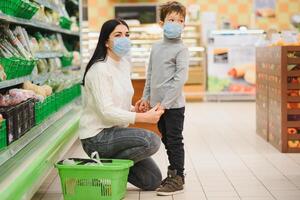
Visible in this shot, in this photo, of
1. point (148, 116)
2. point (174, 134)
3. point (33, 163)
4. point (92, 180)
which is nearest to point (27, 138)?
point (33, 163)

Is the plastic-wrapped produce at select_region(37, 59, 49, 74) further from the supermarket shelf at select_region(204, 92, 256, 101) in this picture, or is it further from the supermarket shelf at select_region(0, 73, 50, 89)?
the supermarket shelf at select_region(204, 92, 256, 101)

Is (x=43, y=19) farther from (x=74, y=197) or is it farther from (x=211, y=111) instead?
(x=211, y=111)

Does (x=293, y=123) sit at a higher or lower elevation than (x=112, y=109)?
lower

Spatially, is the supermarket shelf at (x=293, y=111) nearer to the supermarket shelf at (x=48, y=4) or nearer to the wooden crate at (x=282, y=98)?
the wooden crate at (x=282, y=98)

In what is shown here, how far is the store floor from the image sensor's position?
4.31 metres

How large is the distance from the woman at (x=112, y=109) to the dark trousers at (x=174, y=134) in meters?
0.22

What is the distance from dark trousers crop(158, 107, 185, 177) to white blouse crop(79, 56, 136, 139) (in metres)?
0.33

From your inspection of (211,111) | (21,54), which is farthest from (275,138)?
(211,111)

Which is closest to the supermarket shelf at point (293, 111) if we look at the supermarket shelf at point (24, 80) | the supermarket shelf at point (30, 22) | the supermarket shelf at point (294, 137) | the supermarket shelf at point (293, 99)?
the supermarket shelf at point (293, 99)

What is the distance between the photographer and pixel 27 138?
3.95m

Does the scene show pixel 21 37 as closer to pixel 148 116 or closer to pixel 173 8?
pixel 173 8

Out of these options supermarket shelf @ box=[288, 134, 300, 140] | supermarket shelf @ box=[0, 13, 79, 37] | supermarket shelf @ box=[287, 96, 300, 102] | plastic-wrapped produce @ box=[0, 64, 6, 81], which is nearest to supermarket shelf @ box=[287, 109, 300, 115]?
supermarket shelf @ box=[287, 96, 300, 102]

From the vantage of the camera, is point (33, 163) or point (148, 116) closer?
point (33, 163)

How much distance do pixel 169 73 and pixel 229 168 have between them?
52.1 inches
